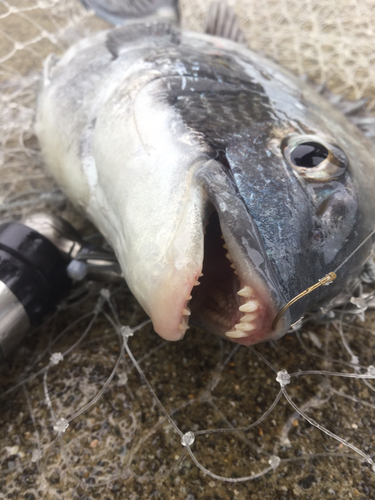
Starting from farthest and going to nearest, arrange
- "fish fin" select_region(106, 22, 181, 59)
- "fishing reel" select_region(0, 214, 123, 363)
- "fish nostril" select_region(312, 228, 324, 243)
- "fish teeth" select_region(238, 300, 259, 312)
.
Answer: "fish fin" select_region(106, 22, 181, 59) → "fishing reel" select_region(0, 214, 123, 363) → "fish nostril" select_region(312, 228, 324, 243) → "fish teeth" select_region(238, 300, 259, 312)

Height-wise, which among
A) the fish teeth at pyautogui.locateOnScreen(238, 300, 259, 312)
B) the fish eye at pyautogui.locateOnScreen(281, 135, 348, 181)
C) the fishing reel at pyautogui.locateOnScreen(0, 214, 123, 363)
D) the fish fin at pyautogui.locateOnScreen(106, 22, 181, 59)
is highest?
the fish fin at pyautogui.locateOnScreen(106, 22, 181, 59)

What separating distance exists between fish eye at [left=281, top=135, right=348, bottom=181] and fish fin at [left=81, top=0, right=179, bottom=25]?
83.2 inches

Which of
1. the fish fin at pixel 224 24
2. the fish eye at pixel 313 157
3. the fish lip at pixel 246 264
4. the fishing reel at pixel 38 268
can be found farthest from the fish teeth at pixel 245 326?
the fish fin at pixel 224 24

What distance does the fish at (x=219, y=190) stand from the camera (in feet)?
3.51

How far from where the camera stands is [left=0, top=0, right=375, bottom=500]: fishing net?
127 centimetres

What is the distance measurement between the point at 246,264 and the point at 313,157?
0.53 meters

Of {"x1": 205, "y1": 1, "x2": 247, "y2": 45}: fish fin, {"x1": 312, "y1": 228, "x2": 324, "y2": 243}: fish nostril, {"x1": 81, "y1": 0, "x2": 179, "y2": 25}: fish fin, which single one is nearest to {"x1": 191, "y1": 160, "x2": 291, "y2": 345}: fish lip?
{"x1": 312, "y1": 228, "x2": 324, "y2": 243}: fish nostril

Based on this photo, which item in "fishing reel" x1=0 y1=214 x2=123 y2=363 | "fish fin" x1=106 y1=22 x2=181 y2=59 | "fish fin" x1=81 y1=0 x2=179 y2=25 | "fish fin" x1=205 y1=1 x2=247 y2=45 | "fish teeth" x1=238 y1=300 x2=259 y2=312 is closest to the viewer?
"fish teeth" x1=238 y1=300 x2=259 y2=312

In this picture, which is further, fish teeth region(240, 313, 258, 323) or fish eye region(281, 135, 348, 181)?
fish eye region(281, 135, 348, 181)

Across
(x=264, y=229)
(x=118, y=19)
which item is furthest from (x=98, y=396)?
(x=118, y=19)

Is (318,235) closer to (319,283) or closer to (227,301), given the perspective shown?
(319,283)

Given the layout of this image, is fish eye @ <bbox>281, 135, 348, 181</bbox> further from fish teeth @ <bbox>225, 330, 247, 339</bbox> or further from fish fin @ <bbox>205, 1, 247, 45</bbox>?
fish fin @ <bbox>205, 1, 247, 45</bbox>

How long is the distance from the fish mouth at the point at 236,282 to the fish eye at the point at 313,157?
0.29 metres

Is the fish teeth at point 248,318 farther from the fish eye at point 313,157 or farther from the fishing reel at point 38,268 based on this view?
the fishing reel at point 38,268
